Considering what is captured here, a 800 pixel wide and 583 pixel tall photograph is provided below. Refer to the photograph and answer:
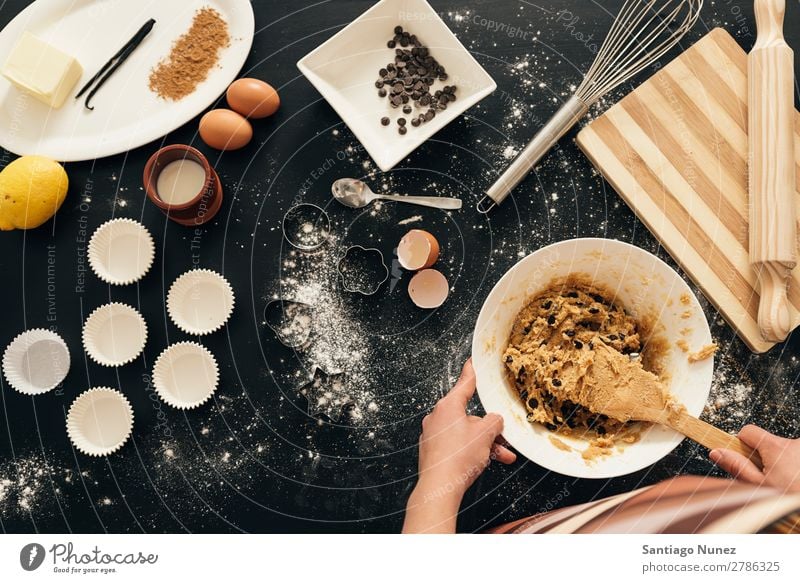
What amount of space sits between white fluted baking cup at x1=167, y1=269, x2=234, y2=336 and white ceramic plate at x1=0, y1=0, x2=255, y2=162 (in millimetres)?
332

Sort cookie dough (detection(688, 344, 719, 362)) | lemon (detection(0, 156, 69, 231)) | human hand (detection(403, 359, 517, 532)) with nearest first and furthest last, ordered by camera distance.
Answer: cookie dough (detection(688, 344, 719, 362))
human hand (detection(403, 359, 517, 532))
lemon (detection(0, 156, 69, 231))

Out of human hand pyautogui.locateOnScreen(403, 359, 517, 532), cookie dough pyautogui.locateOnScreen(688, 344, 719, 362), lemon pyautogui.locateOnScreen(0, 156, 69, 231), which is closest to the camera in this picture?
cookie dough pyautogui.locateOnScreen(688, 344, 719, 362)

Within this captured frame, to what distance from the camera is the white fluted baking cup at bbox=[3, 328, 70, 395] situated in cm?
135

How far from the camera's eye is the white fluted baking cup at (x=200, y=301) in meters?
1.33

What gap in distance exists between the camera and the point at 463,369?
127 centimetres

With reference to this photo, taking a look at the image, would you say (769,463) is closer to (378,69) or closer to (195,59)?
(378,69)

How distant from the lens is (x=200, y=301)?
4.42 feet

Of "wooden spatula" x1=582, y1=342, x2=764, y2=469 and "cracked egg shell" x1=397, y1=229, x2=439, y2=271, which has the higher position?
"cracked egg shell" x1=397, y1=229, x2=439, y2=271

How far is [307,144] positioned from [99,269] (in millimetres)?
530

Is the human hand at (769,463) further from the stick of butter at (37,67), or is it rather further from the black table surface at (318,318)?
the stick of butter at (37,67)

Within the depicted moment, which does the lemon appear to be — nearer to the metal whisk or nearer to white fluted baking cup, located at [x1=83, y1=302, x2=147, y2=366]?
white fluted baking cup, located at [x1=83, y1=302, x2=147, y2=366]

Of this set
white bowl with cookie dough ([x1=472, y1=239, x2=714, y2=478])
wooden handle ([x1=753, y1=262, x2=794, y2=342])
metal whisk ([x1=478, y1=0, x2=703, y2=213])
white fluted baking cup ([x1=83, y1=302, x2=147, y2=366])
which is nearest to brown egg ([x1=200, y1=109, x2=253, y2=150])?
white fluted baking cup ([x1=83, y1=302, x2=147, y2=366])

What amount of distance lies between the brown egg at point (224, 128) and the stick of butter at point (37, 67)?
0.32 meters

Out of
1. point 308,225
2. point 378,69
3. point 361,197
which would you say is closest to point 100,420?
point 308,225
